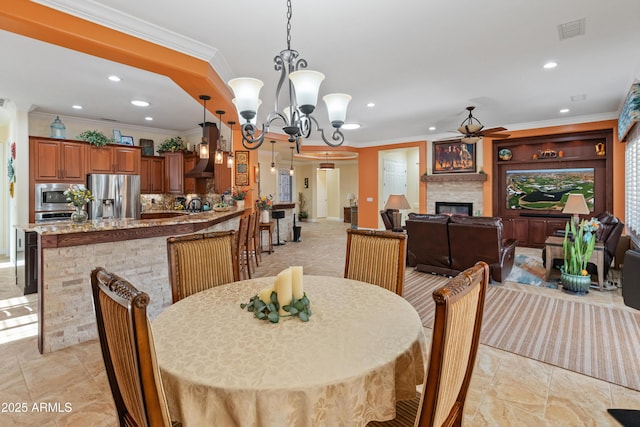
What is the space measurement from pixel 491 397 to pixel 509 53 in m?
3.38

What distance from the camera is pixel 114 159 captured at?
6273 mm

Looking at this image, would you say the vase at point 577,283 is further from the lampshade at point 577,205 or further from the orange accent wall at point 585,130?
the orange accent wall at point 585,130

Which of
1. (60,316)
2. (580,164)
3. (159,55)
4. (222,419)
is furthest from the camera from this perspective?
(580,164)

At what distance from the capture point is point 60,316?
8.66 ft

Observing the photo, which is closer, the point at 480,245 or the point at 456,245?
the point at 480,245

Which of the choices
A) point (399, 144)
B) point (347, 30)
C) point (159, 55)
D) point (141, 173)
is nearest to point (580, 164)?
point (399, 144)

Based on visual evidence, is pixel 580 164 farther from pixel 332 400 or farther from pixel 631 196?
pixel 332 400

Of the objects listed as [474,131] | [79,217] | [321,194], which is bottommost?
[79,217]

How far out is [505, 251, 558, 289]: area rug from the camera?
4385 mm

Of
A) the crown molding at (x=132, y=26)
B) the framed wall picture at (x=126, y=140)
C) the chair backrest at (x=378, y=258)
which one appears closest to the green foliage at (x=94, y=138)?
the framed wall picture at (x=126, y=140)

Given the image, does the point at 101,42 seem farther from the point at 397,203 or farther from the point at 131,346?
the point at 397,203

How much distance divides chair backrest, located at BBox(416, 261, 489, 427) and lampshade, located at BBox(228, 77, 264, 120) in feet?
5.63

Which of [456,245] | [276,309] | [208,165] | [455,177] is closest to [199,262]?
[276,309]

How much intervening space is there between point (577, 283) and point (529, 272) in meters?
1.14
